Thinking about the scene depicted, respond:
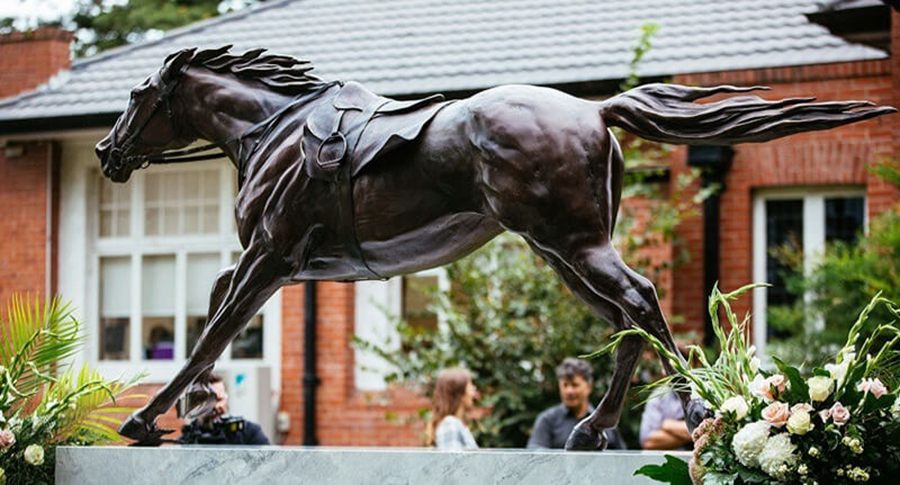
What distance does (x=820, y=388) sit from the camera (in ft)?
Result: 15.9

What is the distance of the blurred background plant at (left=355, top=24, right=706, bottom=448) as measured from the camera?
12805mm

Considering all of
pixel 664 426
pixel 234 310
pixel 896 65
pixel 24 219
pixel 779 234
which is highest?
pixel 896 65

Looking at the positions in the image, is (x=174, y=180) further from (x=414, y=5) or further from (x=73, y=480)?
(x=73, y=480)

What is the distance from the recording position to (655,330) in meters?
5.82

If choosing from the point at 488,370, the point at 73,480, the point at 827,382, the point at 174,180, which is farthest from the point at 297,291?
the point at 827,382

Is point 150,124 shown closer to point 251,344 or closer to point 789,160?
point 789,160

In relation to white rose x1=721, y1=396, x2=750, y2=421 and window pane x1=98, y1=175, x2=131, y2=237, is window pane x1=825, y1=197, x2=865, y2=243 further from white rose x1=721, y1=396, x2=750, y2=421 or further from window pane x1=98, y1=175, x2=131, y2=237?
white rose x1=721, y1=396, x2=750, y2=421

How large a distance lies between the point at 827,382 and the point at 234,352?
465 inches

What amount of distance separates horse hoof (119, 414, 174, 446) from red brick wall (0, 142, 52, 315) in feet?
34.3

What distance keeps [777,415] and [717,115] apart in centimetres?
142

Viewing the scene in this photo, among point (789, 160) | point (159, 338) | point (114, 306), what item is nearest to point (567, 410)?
point (789, 160)

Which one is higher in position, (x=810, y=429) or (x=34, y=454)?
(x=810, y=429)

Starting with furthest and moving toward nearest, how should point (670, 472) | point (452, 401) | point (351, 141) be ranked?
point (452, 401)
point (351, 141)
point (670, 472)

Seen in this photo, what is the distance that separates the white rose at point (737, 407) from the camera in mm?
4926
